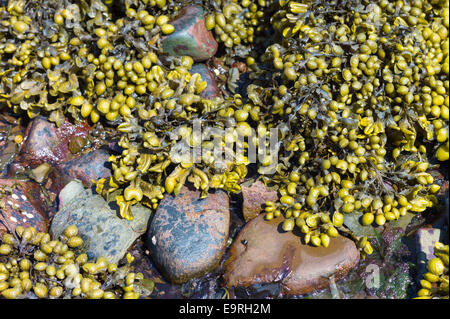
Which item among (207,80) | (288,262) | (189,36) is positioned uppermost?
(189,36)

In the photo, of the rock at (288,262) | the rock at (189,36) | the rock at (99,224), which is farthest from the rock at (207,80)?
the rock at (288,262)

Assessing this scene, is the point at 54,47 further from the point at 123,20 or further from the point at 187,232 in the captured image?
the point at 187,232

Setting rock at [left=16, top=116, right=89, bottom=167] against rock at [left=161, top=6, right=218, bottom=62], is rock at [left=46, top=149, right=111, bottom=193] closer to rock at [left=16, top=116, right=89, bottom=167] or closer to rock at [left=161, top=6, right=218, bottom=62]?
rock at [left=16, top=116, right=89, bottom=167]

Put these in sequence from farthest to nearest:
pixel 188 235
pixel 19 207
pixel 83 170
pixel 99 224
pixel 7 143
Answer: pixel 7 143, pixel 83 170, pixel 19 207, pixel 99 224, pixel 188 235

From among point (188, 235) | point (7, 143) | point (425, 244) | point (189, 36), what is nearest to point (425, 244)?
point (425, 244)

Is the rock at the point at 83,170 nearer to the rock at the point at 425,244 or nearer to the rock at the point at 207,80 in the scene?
the rock at the point at 207,80

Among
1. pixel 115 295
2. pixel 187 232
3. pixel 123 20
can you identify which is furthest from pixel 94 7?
pixel 115 295

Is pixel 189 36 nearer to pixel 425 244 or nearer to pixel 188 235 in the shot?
pixel 188 235
